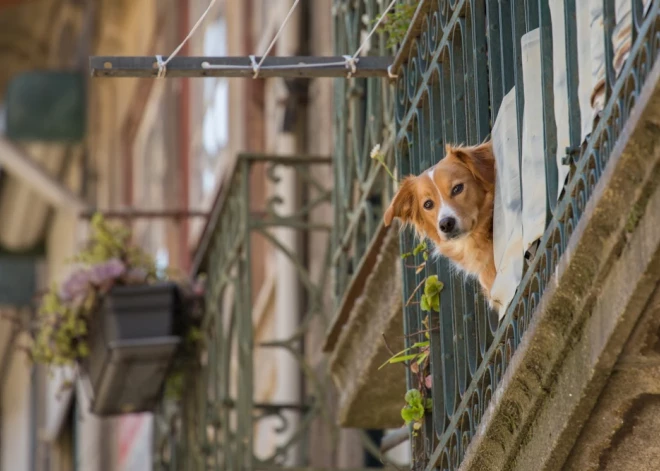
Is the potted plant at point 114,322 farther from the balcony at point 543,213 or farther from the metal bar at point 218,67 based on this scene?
the metal bar at point 218,67

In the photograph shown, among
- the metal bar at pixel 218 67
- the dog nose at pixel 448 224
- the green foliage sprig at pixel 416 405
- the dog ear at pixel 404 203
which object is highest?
the metal bar at pixel 218 67

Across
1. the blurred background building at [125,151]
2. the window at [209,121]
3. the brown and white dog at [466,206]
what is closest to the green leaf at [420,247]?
the brown and white dog at [466,206]

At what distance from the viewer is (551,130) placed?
4.88 meters

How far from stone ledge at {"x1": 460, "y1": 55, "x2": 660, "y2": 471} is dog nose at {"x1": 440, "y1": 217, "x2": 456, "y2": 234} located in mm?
546

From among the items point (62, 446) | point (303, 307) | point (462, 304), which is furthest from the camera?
point (62, 446)

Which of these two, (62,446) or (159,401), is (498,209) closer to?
(159,401)

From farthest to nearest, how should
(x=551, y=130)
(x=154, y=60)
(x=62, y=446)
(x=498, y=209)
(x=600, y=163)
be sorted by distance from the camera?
1. (x=62, y=446)
2. (x=154, y=60)
3. (x=498, y=209)
4. (x=551, y=130)
5. (x=600, y=163)

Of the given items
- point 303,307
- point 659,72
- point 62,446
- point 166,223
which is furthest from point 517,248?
point 62,446

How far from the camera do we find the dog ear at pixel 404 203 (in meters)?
5.75

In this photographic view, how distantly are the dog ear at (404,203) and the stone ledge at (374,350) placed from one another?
3.35 feet

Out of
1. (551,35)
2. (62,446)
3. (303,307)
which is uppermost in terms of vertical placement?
(551,35)

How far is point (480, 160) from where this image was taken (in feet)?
17.8

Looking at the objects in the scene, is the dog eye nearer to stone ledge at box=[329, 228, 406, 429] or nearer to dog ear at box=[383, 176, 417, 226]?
dog ear at box=[383, 176, 417, 226]

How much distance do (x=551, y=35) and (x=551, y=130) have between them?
24 centimetres
